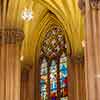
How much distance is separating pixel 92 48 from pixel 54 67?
11342mm

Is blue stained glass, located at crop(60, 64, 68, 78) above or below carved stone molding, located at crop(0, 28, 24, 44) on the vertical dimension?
below

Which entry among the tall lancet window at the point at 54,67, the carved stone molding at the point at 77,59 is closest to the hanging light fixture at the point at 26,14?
the carved stone molding at the point at 77,59

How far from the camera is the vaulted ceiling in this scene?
2112 cm

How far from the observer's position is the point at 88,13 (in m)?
16.0

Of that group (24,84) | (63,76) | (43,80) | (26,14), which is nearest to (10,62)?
(26,14)

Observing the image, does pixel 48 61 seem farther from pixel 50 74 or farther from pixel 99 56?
pixel 99 56

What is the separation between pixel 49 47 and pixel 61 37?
0.98 metres

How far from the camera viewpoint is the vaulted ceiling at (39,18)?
21125mm

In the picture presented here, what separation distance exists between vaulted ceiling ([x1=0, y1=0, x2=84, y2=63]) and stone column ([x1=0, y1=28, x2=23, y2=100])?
1.56 ft

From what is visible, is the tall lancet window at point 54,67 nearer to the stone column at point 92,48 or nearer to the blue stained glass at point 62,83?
the blue stained glass at point 62,83

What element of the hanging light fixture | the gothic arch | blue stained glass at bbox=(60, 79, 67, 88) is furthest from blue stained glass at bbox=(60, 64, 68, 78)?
the hanging light fixture

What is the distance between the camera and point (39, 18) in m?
26.9

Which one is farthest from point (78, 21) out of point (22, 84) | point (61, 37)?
point (22, 84)

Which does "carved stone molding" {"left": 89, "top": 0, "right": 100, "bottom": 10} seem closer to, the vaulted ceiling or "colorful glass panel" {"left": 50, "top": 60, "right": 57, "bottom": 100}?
the vaulted ceiling
